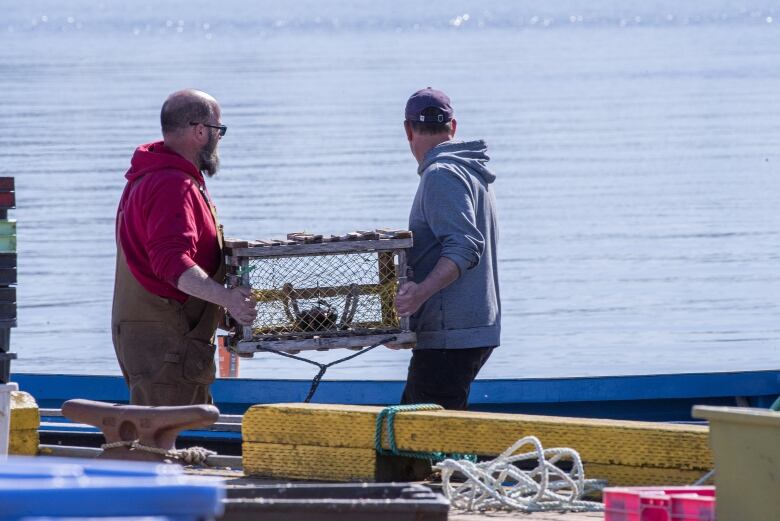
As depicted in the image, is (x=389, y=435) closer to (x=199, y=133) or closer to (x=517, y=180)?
(x=199, y=133)

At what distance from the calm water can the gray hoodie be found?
8635 mm

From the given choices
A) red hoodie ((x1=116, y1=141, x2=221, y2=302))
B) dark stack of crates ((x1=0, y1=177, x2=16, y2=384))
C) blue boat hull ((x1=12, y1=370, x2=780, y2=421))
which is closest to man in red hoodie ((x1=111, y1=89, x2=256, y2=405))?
red hoodie ((x1=116, y1=141, x2=221, y2=302))

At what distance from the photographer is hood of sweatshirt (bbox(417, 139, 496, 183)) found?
6378mm

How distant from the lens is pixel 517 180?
3077 centimetres

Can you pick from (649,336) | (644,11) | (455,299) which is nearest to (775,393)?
(455,299)

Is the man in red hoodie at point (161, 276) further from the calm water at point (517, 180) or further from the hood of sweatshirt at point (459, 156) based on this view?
the calm water at point (517, 180)

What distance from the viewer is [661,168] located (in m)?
33.4

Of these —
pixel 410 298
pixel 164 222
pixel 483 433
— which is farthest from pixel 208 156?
pixel 483 433

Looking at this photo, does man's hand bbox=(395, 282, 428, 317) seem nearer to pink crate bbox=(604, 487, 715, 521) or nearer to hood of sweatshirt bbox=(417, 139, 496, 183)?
hood of sweatshirt bbox=(417, 139, 496, 183)

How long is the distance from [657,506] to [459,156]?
221 centimetres

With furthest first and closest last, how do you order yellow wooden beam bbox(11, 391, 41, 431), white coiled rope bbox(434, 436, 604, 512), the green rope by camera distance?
1. yellow wooden beam bbox(11, 391, 41, 431)
2. the green rope
3. white coiled rope bbox(434, 436, 604, 512)

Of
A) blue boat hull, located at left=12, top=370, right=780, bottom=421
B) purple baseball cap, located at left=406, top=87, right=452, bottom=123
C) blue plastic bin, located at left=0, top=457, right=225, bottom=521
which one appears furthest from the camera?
blue boat hull, located at left=12, top=370, right=780, bottom=421

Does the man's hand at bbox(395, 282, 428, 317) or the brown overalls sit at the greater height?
the man's hand at bbox(395, 282, 428, 317)

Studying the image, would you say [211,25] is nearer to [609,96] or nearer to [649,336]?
[609,96]
